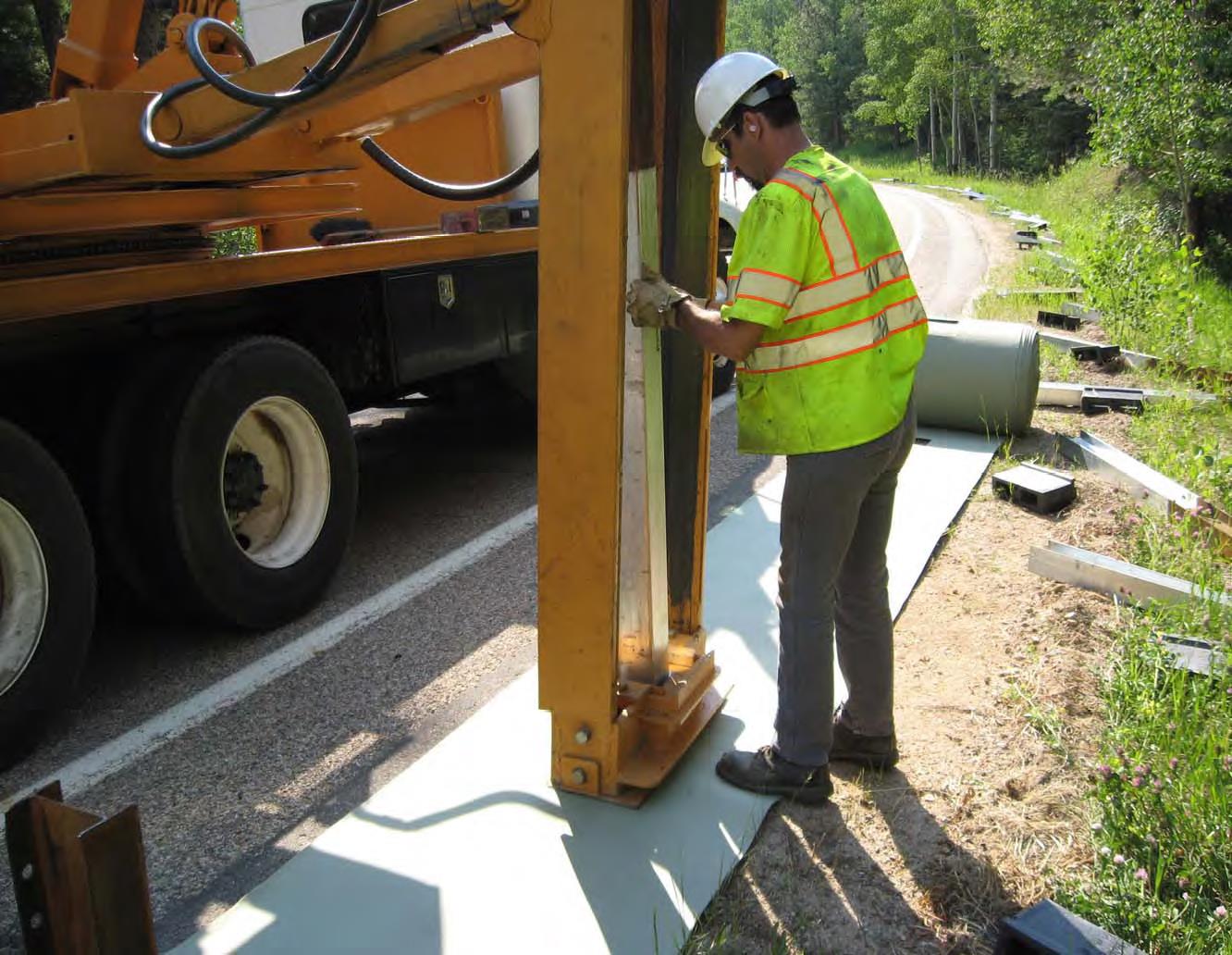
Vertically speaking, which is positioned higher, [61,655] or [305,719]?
[61,655]

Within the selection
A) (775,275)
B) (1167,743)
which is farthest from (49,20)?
(1167,743)

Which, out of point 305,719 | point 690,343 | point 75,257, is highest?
point 75,257

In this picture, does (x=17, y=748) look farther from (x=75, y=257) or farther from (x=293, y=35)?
(x=293, y=35)

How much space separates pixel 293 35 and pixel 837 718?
539cm

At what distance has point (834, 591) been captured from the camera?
296 cm

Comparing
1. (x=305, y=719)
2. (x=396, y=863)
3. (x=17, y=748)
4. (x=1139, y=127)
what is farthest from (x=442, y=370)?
(x=1139, y=127)

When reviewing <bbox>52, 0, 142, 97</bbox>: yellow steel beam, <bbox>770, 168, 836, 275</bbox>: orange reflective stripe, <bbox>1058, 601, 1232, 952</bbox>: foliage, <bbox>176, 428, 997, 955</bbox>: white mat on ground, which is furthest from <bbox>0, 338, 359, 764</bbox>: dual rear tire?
<bbox>1058, 601, 1232, 952</bbox>: foliage

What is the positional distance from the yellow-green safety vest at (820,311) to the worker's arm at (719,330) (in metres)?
0.04

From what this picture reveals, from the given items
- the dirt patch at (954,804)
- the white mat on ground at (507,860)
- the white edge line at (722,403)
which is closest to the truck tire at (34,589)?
the white mat on ground at (507,860)

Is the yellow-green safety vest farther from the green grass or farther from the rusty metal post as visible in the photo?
the rusty metal post

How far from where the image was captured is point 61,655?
3.52 meters

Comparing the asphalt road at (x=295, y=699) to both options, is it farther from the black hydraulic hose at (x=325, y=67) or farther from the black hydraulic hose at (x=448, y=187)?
the black hydraulic hose at (x=325, y=67)

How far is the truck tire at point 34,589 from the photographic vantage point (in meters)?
3.37

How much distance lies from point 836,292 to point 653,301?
503 millimetres
